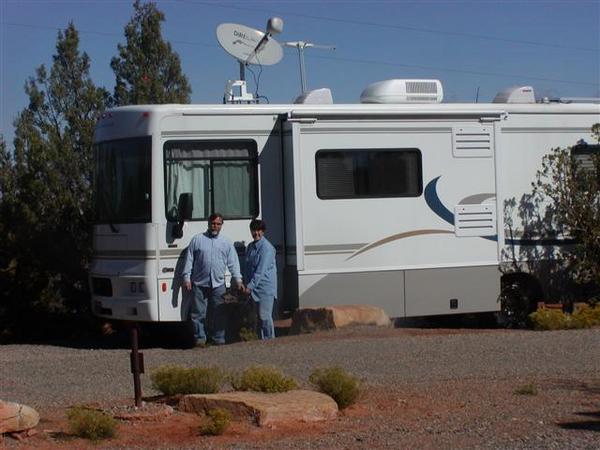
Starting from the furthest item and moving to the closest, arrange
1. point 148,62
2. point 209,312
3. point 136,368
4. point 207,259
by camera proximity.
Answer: point 148,62 < point 209,312 < point 207,259 < point 136,368

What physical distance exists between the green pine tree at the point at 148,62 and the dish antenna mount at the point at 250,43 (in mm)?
3898

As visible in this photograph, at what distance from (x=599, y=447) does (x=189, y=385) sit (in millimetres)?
3367

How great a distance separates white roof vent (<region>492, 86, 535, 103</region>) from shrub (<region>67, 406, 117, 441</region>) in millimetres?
9658

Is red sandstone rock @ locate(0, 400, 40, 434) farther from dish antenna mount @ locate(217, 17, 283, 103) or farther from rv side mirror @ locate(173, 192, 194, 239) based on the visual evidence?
dish antenna mount @ locate(217, 17, 283, 103)

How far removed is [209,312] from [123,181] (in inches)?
82.2

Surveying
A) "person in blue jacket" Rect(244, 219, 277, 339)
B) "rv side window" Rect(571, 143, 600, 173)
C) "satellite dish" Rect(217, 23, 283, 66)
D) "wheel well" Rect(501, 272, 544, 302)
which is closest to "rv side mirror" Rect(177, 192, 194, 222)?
"person in blue jacket" Rect(244, 219, 277, 339)

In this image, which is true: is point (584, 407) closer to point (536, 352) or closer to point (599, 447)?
point (599, 447)

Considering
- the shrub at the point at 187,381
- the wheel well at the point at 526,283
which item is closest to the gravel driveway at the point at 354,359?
the shrub at the point at 187,381

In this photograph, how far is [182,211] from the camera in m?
13.6

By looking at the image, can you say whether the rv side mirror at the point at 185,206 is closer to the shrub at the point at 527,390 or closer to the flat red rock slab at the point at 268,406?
the flat red rock slab at the point at 268,406

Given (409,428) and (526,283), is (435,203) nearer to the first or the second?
(526,283)

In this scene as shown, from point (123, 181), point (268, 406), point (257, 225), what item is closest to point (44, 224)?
point (123, 181)

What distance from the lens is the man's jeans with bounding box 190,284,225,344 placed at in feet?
44.4

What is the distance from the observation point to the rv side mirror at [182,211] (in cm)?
1356
